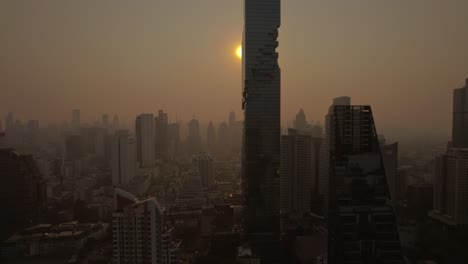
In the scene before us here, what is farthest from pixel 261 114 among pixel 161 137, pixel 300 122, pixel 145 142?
pixel 161 137

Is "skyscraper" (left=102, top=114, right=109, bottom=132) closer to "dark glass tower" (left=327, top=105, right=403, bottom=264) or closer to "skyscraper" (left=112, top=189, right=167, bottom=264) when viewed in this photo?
"skyscraper" (left=112, top=189, right=167, bottom=264)

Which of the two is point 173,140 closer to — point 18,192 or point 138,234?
point 18,192

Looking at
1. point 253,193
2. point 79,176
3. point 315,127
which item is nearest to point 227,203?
point 253,193

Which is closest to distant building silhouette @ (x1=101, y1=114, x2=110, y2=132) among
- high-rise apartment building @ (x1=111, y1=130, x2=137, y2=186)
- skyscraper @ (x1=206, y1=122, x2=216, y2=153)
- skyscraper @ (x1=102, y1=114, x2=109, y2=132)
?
→ skyscraper @ (x1=102, y1=114, x2=109, y2=132)

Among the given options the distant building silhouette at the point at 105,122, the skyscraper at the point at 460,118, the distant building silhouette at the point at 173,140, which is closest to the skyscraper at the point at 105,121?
the distant building silhouette at the point at 105,122

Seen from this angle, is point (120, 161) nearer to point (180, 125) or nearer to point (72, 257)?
point (180, 125)

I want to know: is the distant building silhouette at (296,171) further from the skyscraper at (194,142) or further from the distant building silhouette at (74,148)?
the distant building silhouette at (74,148)
